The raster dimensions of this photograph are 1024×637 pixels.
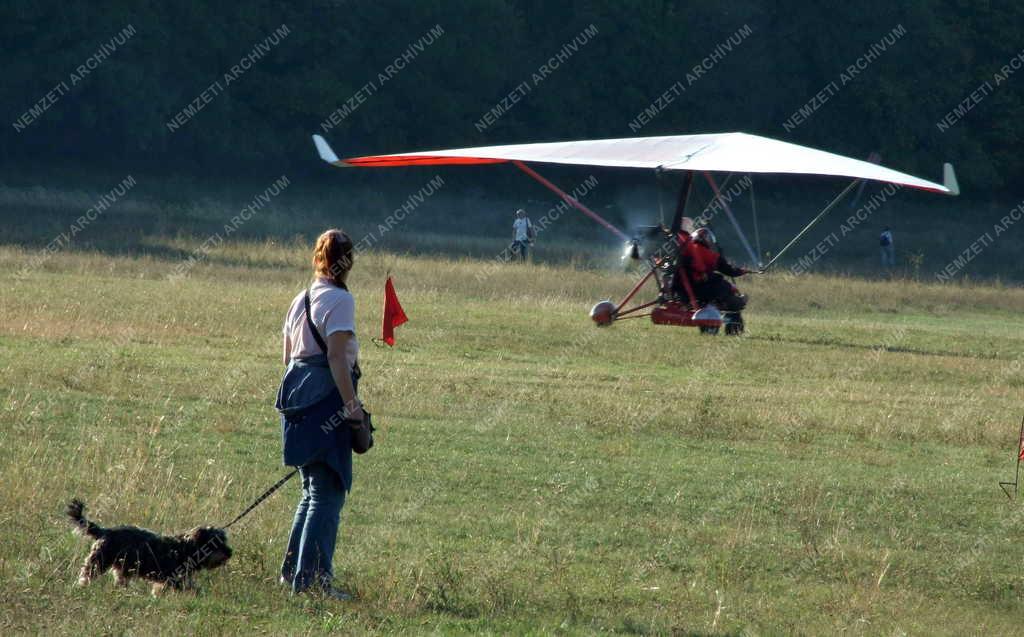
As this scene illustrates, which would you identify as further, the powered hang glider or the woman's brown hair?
the powered hang glider

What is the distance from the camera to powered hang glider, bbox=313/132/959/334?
17.7 m

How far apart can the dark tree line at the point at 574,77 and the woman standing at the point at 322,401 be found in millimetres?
49902

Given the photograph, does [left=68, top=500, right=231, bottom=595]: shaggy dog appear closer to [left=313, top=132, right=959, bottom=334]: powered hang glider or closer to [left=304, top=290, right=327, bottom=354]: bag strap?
[left=304, top=290, right=327, bottom=354]: bag strap

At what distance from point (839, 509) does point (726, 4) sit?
55.6m

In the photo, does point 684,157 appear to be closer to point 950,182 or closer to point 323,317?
point 950,182

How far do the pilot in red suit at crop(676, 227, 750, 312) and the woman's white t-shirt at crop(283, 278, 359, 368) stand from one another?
13710mm

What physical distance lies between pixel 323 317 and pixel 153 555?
1.33 m

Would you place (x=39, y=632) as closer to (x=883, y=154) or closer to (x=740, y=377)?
(x=740, y=377)

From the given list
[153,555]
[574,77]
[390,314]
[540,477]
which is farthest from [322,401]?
[574,77]

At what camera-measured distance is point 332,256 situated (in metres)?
6.36

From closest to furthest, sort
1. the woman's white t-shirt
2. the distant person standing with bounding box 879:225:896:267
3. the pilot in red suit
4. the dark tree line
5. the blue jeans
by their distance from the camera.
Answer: the woman's white t-shirt < the blue jeans < the pilot in red suit < the distant person standing with bounding box 879:225:896:267 < the dark tree line

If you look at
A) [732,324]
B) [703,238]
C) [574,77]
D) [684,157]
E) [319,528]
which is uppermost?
[574,77]

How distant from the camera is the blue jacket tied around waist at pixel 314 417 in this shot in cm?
633

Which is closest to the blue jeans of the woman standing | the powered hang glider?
the woman standing
